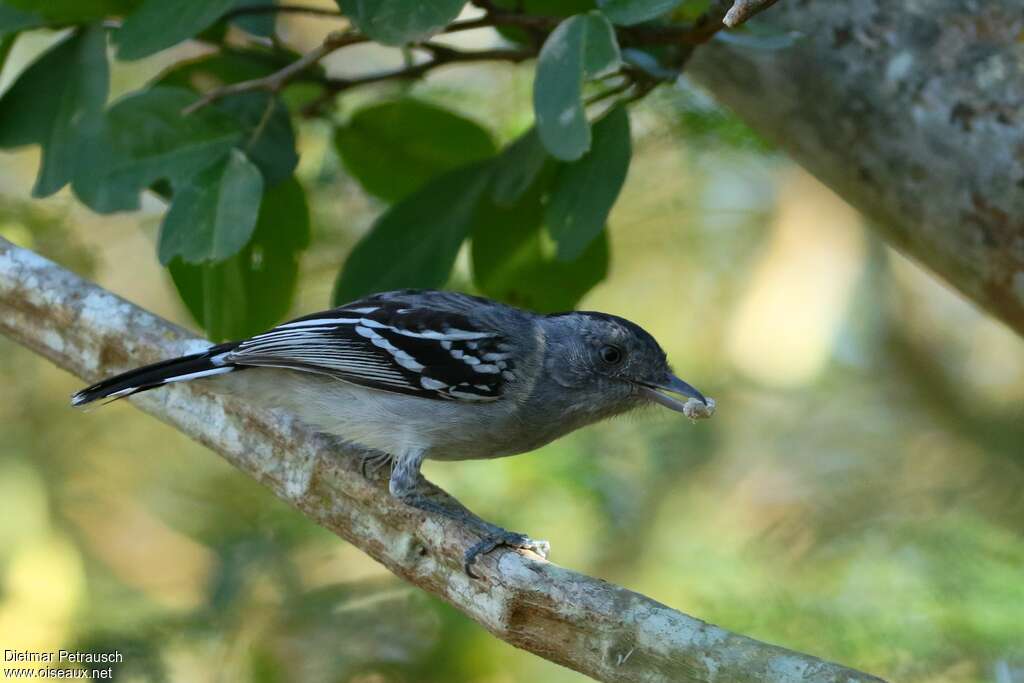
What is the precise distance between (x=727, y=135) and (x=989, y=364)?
2407 mm

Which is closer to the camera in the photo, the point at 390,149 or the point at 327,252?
the point at 390,149

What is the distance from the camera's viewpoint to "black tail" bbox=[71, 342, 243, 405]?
3344 mm

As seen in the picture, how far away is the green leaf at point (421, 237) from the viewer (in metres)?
3.68

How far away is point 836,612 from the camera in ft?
13.1

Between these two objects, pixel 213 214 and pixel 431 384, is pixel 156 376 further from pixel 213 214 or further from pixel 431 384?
pixel 431 384

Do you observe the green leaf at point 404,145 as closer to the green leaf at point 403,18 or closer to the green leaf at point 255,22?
the green leaf at point 255,22

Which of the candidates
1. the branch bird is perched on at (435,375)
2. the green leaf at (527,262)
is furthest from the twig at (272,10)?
the branch bird is perched on at (435,375)

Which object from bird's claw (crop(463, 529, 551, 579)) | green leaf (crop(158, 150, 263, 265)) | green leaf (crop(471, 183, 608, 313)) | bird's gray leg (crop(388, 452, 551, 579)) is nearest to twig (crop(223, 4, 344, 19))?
green leaf (crop(158, 150, 263, 265))

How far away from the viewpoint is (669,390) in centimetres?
367

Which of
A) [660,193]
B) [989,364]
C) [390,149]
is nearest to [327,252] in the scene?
[390,149]

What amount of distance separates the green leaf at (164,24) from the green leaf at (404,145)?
3.54 feet

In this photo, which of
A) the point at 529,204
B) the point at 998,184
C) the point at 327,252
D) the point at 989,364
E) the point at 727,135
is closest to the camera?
the point at 998,184

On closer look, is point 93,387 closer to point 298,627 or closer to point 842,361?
point 298,627

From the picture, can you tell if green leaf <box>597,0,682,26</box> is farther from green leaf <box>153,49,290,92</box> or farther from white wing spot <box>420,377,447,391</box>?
green leaf <box>153,49,290,92</box>
